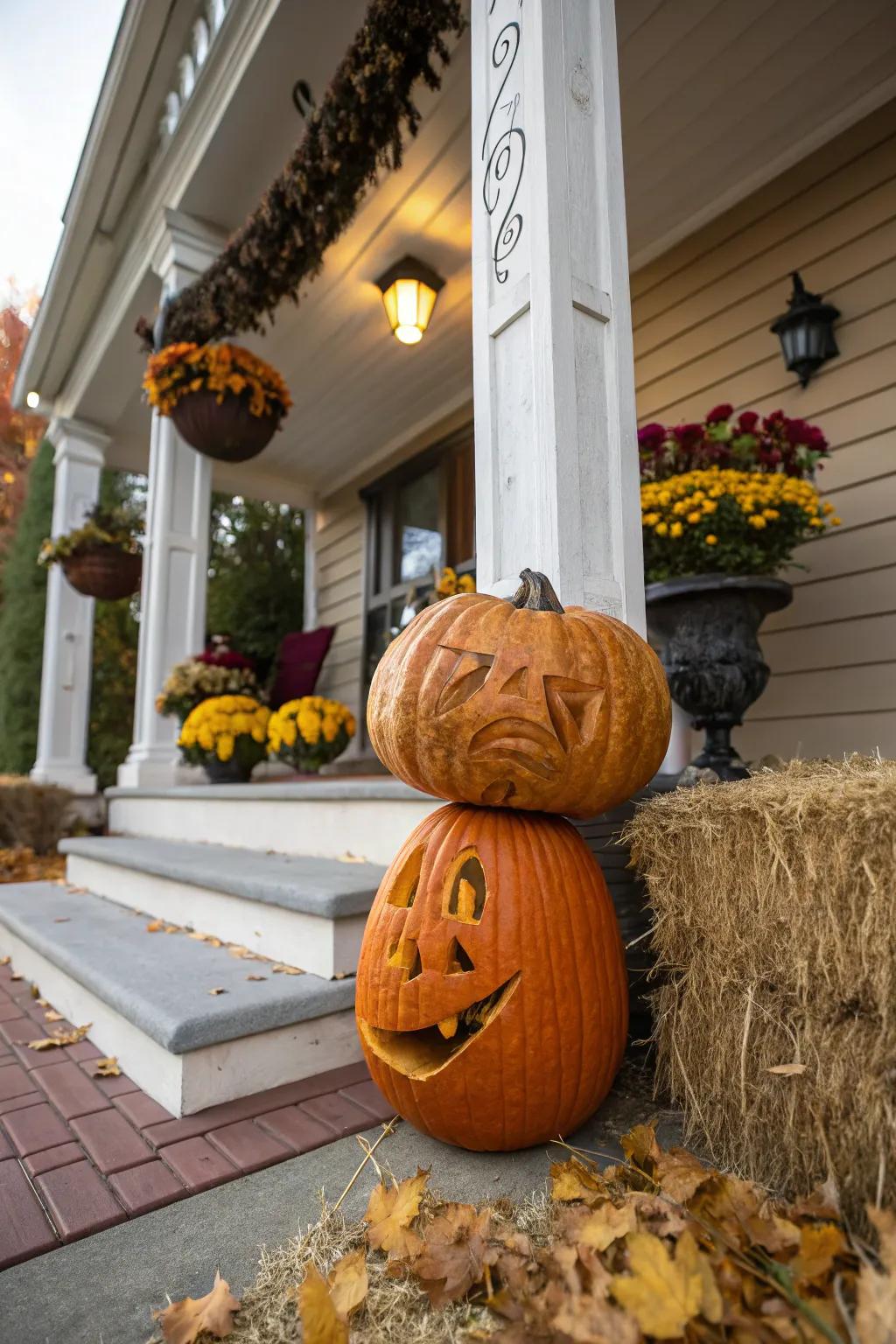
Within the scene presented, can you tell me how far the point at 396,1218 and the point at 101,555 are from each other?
→ 15.3 ft

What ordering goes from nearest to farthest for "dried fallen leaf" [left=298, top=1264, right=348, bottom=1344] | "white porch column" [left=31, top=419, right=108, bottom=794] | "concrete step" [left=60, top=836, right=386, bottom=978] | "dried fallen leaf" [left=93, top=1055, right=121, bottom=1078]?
"dried fallen leaf" [left=298, top=1264, right=348, bottom=1344] < "dried fallen leaf" [left=93, top=1055, right=121, bottom=1078] < "concrete step" [left=60, top=836, right=386, bottom=978] < "white porch column" [left=31, top=419, right=108, bottom=794]

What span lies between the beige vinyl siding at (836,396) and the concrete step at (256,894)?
1.73 meters

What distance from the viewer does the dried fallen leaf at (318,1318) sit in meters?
0.73

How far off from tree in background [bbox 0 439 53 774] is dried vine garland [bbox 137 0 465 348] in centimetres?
427

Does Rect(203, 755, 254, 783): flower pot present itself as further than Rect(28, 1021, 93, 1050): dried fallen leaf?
Yes

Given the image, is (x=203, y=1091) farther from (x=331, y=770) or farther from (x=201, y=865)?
(x=331, y=770)

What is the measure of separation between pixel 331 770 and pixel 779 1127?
435cm

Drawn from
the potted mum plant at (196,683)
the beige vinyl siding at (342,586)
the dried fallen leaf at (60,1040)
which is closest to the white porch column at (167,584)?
the potted mum plant at (196,683)

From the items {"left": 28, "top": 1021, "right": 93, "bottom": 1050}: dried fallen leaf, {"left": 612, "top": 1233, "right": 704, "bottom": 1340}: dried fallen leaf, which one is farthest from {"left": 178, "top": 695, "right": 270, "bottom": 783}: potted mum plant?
{"left": 612, "top": 1233, "right": 704, "bottom": 1340}: dried fallen leaf

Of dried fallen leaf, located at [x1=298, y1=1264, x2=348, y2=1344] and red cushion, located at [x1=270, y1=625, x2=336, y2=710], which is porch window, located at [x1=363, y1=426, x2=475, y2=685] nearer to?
red cushion, located at [x1=270, y1=625, x2=336, y2=710]

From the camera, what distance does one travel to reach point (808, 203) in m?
2.85

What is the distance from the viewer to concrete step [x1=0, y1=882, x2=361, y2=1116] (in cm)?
134

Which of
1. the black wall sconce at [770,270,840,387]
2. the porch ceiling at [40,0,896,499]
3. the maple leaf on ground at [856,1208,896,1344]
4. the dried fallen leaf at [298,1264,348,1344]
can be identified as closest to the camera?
the maple leaf on ground at [856,1208,896,1344]

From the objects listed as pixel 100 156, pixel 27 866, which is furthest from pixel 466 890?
pixel 100 156
